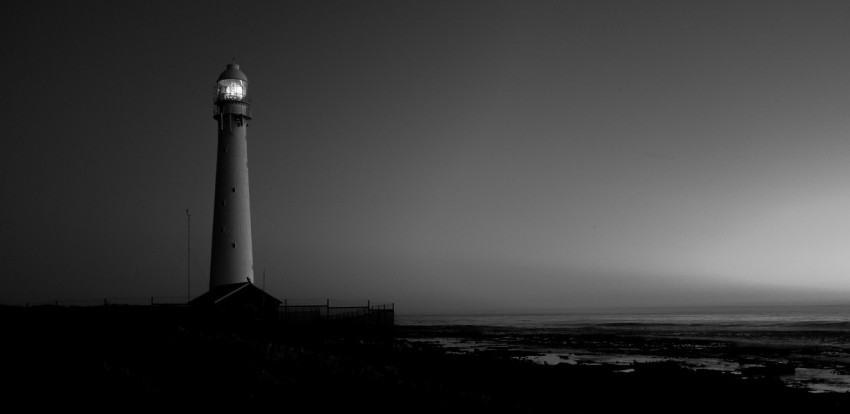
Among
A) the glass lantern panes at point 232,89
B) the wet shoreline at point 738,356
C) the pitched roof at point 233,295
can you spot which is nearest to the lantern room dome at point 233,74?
the glass lantern panes at point 232,89

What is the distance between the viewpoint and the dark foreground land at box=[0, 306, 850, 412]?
10688 mm

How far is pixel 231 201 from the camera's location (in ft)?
140

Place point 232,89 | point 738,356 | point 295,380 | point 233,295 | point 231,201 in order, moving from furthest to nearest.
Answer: point 232,89 < point 231,201 < point 233,295 < point 738,356 < point 295,380

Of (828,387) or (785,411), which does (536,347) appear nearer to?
(828,387)

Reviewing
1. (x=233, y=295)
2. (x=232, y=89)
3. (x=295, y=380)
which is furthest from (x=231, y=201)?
(x=295, y=380)

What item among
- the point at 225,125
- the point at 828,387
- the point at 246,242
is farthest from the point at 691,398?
the point at 225,125

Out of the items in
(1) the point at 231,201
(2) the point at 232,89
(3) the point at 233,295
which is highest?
(2) the point at 232,89

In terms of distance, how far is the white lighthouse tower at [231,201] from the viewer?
138 ft

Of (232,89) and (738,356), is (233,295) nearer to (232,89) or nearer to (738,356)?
(232,89)

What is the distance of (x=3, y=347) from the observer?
555 inches

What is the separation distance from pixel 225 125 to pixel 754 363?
35371 millimetres

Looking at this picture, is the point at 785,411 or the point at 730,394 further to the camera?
the point at 730,394

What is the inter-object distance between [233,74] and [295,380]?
37933mm

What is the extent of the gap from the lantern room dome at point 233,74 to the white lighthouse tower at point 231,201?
1956 millimetres
